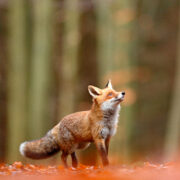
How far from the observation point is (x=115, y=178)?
7738 mm

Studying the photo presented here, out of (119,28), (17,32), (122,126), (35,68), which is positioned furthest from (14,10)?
(122,126)

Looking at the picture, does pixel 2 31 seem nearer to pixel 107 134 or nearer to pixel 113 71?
pixel 113 71

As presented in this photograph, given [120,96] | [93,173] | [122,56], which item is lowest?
[93,173]

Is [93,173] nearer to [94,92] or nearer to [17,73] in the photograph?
[94,92]

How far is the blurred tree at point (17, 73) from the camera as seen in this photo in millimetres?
22297

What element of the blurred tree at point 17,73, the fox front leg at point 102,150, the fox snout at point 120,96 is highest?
the blurred tree at point 17,73

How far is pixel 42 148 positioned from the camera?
10234mm

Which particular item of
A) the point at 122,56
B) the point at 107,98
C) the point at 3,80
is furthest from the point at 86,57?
the point at 107,98

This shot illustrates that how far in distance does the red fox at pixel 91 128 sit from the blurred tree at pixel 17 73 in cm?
1216

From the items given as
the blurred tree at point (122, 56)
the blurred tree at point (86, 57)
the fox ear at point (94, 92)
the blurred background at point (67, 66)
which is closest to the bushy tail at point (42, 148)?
the fox ear at point (94, 92)

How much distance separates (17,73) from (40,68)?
991 millimetres

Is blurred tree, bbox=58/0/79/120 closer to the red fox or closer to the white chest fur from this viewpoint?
the red fox

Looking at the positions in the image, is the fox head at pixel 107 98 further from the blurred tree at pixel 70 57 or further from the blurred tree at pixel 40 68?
the blurred tree at pixel 70 57

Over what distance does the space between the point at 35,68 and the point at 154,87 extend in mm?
13170
